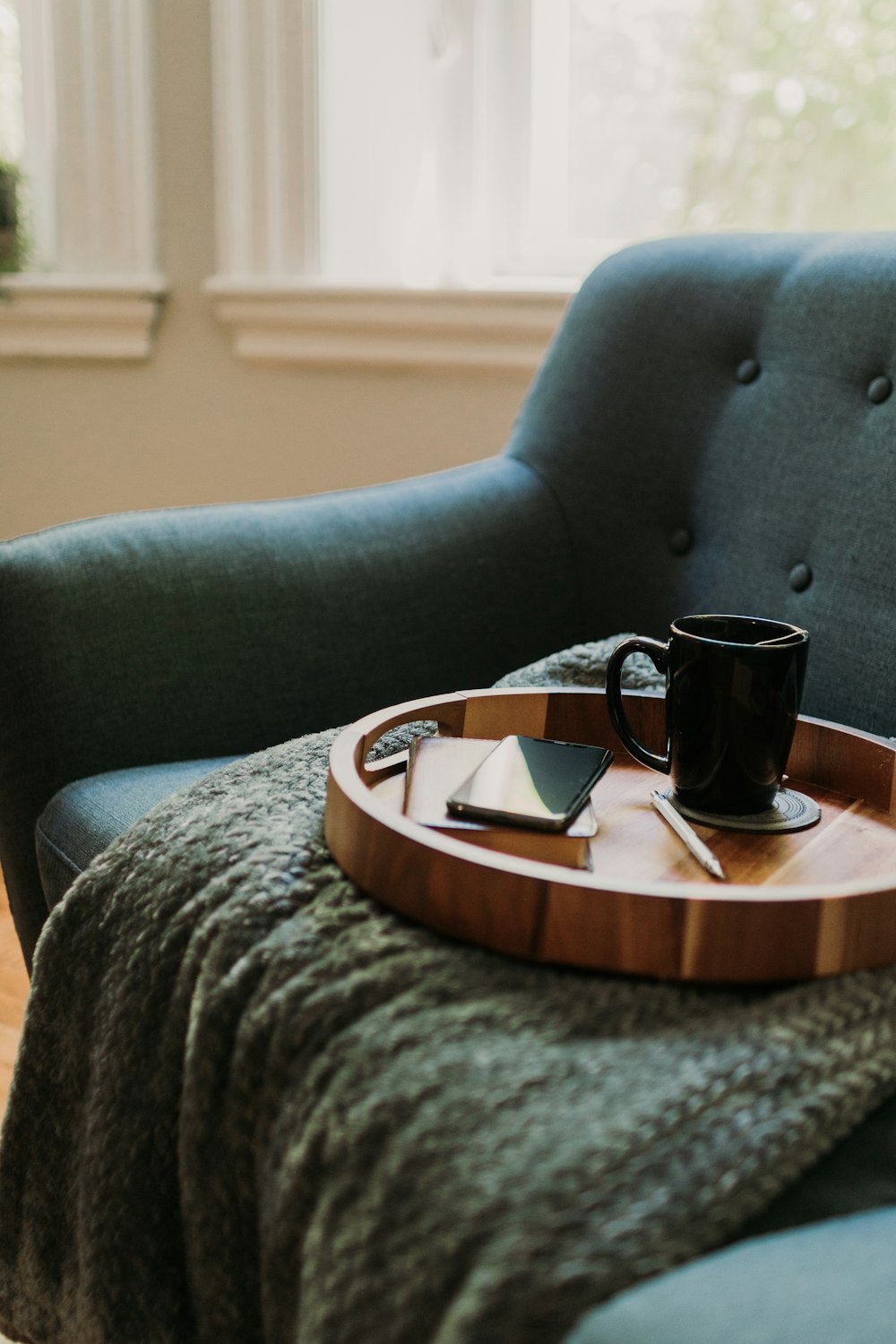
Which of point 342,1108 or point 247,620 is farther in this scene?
point 247,620

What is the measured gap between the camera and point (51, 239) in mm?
1937

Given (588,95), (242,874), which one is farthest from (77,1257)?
(588,95)

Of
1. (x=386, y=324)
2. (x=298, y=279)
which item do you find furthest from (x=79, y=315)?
(x=386, y=324)

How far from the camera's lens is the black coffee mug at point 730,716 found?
24.3 inches

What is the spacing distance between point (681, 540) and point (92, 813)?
0.61 meters

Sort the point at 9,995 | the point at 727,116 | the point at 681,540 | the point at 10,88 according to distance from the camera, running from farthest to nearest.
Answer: the point at 10,88 < the point at 727,116 < the point at 9,995 < the point at 681,540

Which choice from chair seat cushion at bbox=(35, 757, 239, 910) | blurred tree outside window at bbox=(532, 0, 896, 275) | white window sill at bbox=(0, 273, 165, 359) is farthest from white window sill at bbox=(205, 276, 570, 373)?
chair seat cushion at bbox=(35, 757, 239, 910)

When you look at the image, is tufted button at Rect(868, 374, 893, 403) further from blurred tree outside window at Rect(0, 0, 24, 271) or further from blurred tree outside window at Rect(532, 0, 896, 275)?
blurred tree outside window at Rect(0, 0, 24, 271)

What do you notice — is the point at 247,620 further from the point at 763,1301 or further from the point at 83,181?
the point at 83,181

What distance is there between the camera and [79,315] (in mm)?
1861

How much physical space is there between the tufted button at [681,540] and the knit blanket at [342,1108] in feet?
1.84

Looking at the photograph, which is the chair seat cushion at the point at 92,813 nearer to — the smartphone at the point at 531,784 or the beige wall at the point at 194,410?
the smartphone at the point at 531,784

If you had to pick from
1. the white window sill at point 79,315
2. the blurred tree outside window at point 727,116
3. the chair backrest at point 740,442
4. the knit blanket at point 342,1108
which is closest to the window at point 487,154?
the blurred tree outside window at point 727,116

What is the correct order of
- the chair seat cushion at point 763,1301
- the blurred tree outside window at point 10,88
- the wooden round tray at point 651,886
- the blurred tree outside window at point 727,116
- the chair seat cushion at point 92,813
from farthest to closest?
the blurred tree outside window at point 10,88, the blurred tree outside window at point 727,116, the chair seat cushion at point 92,813, the wooden round tray at point 651,886, the chair seat cushion at point 763,1301
